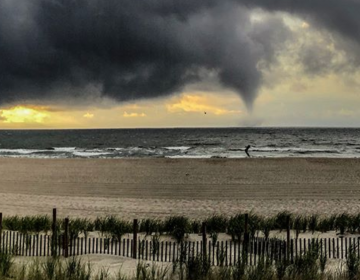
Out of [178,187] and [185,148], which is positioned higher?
[185,148]

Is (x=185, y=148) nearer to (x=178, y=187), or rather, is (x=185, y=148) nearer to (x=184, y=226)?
(x=178, y=187)

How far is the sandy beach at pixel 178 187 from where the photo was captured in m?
21.7

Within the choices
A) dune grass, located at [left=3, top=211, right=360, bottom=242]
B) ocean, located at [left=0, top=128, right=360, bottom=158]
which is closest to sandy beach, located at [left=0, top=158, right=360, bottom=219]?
dune grass, located at [left=3, top=211, right=360, bottom=242]

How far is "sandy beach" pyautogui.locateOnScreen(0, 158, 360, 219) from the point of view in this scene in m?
21.7

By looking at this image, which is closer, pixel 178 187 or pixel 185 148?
pixel 178 187

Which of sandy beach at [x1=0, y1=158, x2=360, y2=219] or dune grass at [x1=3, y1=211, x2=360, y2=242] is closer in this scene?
dune grass at [x1=3, y1=211, x2=360, y2=242]

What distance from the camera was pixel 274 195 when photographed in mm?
26188

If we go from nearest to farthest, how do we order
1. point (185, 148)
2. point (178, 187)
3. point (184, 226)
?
point (184, 226) → point (178, 187) → point (185, 148)

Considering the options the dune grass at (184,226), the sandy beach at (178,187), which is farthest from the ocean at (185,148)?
the dune grass at (184,226)

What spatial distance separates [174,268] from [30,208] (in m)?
13.8

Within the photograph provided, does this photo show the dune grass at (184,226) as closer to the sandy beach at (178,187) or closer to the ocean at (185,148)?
the sandy beach at (178,187)

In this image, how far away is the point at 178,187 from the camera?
2922cm

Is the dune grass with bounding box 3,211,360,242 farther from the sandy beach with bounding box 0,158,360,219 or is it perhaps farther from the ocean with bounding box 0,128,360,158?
the ocean with bounding box 0,128,360,158

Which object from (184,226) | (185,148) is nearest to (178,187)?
(184,226)
